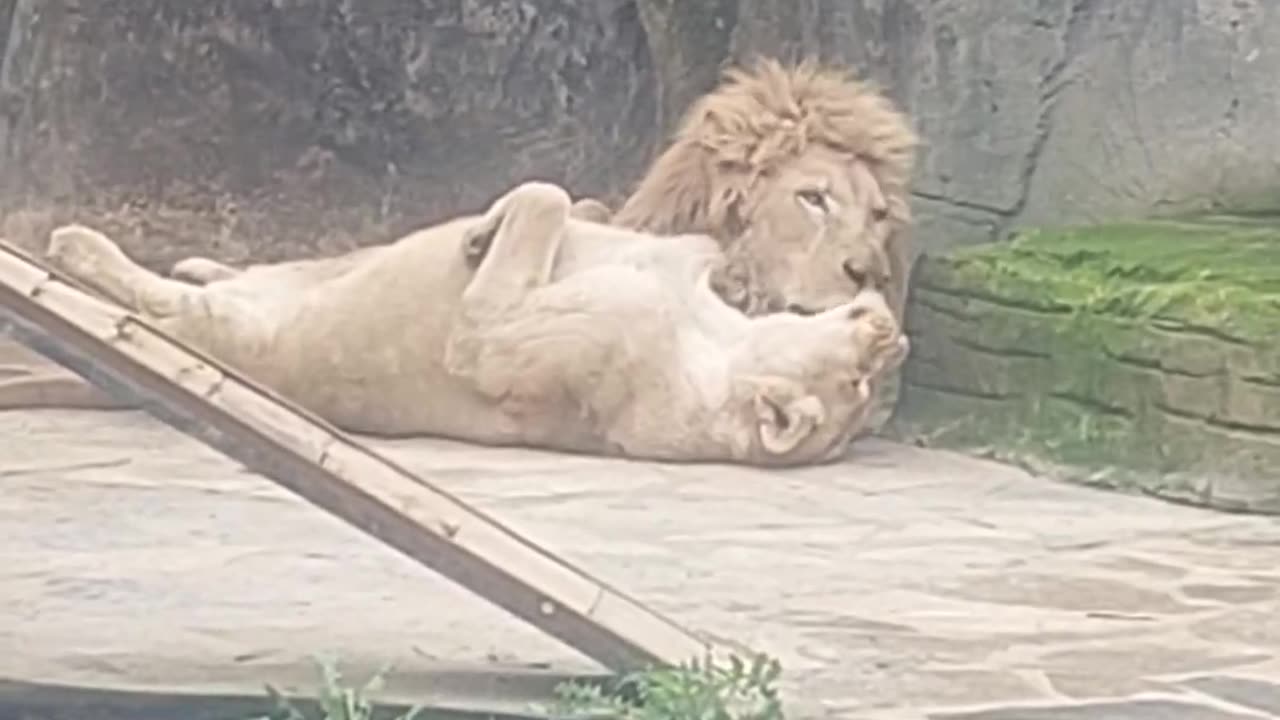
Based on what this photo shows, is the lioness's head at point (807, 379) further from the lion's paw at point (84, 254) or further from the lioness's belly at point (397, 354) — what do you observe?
the lion's paw at point (84, 254)

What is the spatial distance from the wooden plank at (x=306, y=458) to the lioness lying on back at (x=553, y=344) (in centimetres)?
216

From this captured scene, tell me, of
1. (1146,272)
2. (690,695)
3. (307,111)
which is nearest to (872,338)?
(1146,272)

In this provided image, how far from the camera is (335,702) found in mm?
2576

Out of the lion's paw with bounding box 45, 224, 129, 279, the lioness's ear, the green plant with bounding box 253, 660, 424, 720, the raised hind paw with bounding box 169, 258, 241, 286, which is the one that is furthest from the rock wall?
the green plant with bounding box 253, 660, 424, 720

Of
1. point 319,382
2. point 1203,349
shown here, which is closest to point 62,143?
point 319,382

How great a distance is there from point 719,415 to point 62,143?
7.50 ft

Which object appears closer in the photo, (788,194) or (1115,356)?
(1115,356)

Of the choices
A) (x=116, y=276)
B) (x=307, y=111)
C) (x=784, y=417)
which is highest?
(x=307, y=111)

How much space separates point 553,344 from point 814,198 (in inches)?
23.9

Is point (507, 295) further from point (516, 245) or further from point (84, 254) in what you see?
point (84, 254)

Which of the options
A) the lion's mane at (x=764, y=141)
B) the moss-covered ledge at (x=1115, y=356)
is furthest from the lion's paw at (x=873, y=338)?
the lion's mane at (x=764, y=141)

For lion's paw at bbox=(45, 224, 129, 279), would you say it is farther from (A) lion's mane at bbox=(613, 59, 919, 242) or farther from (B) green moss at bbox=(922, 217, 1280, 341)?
(B) green moss at bbox=(922, 217, 1280, 341)

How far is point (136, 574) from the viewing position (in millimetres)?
3646

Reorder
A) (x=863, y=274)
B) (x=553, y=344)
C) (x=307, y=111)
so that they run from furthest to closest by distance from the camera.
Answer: (x=307, y=111) < (x=863, y=274) < (x=553, y=344)
